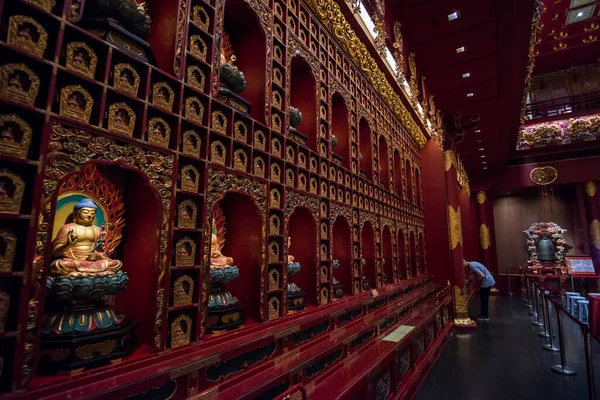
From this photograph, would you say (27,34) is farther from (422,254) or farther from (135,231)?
(422,254)

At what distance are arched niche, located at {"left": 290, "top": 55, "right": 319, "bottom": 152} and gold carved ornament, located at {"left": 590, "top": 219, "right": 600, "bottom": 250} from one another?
1386cm

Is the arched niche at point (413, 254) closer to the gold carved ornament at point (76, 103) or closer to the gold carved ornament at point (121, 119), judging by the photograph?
the gold carved ornament at point (121, 119)

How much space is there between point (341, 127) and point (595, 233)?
13123 mm

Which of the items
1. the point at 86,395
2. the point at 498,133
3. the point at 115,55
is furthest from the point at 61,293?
the point at 498,133

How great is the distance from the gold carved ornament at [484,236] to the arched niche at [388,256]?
11.2 metres

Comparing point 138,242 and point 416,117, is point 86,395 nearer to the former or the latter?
point 138,242

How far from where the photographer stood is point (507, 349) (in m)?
5.93

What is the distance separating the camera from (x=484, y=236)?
48.9 feet

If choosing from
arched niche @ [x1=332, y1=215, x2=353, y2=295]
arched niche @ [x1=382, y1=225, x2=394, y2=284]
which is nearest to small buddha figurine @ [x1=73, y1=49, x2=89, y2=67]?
arched niche @ [x1=332, y1=215, x2=353, y2=295]

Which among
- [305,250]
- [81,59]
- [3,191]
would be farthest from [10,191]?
[305,250]

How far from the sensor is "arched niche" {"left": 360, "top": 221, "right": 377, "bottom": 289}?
4934mm

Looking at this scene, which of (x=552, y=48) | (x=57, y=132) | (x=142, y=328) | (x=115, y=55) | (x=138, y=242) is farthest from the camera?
(x=552, y=48)

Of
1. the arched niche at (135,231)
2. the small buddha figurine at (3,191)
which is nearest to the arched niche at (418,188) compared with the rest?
the arched niche at (135,231)

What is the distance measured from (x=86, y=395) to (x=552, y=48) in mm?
16332
